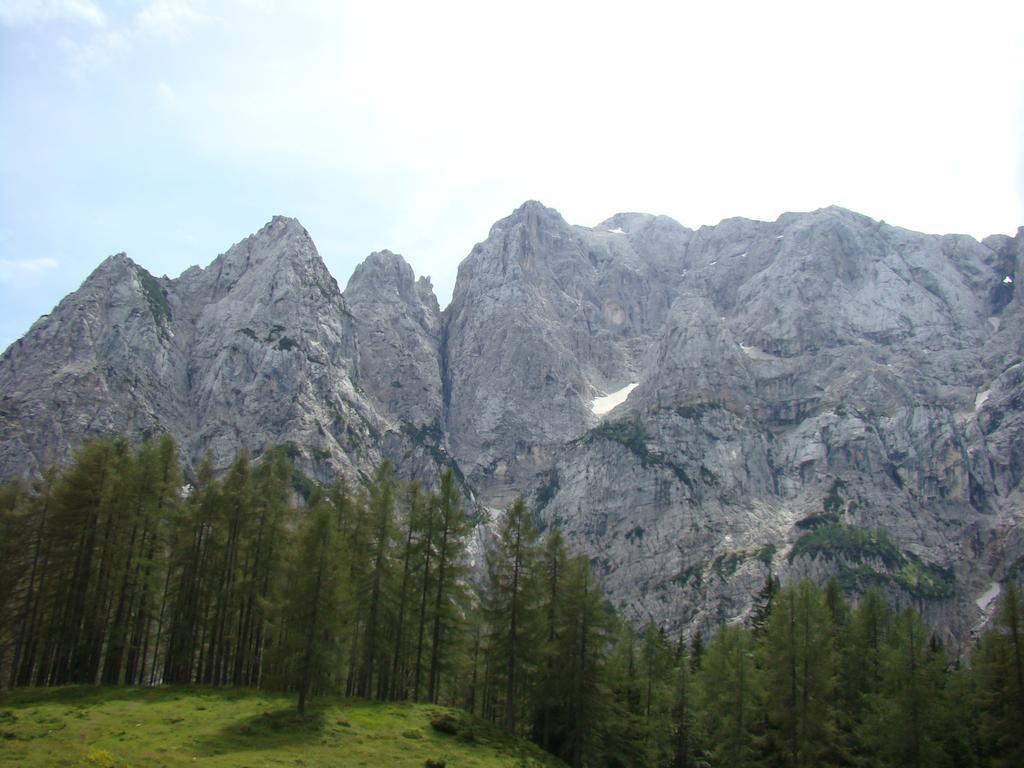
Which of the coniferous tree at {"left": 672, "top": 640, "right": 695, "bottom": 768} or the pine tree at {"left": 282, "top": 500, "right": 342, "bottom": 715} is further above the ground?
the pine tree at {"left": 282, "top": 500, "right": 342, "bottom": 715}

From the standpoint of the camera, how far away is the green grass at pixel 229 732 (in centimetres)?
3089

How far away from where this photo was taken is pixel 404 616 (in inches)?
2110

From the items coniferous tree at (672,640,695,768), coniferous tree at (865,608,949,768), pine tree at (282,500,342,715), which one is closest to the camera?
pine tree at (282,500,342,715)

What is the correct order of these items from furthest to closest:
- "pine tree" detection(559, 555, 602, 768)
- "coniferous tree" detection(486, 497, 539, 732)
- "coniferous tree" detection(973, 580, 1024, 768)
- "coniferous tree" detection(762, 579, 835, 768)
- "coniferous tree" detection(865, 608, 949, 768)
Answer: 1. "coniferous tree" detection(762, 579, 835, 768)
2. "coniferous tree" detection(486, 497, 539, 732)
3. "coniferous tree" detection(865, 608, 949, 768)
4. "pine tree" detection(559, 555, 602, 768)
5. "coniferous tree" detection(973, 580, 1024, 768)

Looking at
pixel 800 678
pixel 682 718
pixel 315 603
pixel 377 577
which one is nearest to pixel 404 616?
pixel 377 577

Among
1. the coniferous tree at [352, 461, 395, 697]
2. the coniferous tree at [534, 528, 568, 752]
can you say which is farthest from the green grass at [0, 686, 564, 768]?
the coniferous tree at [534, 528, 568, 752]

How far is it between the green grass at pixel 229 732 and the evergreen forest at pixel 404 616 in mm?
6118

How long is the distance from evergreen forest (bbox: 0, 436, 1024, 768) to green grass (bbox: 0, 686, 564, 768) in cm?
612

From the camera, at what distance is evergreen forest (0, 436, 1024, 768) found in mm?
51219

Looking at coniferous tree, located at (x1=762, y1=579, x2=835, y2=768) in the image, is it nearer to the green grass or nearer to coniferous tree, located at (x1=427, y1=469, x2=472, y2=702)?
the green grass

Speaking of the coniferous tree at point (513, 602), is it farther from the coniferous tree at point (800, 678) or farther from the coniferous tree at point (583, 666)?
the coniferous tree at point (800, 678)

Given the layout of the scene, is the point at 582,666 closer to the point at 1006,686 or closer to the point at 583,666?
the point at 583,666

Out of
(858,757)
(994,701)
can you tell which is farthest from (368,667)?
(994,701)

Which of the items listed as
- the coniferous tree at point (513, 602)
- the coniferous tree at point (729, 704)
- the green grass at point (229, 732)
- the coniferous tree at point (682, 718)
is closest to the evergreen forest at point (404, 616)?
the coniferous tree at point (513, 602)
